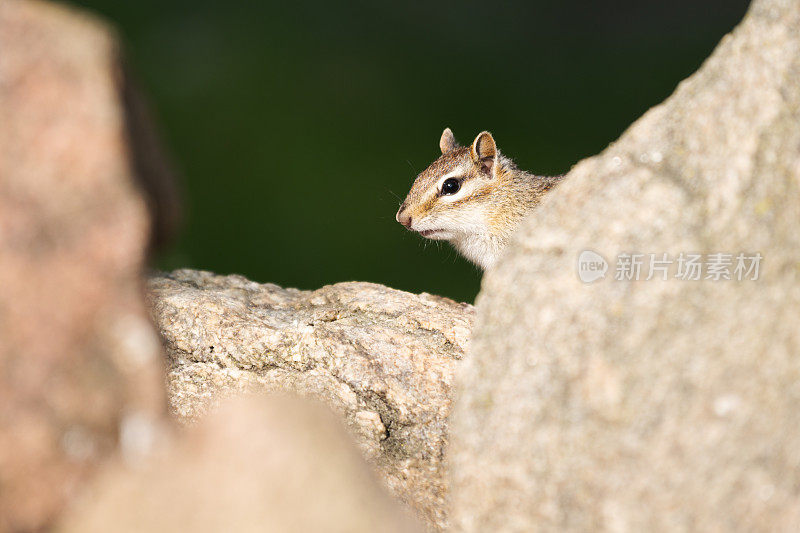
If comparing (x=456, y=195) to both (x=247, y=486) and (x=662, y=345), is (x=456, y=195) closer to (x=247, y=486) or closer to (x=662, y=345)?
(x=662, y=345)

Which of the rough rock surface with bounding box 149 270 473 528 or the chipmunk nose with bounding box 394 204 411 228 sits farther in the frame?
the chipmunk nose with bounding box 394 204 411 228

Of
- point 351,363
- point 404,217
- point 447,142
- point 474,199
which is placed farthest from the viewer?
point 447,142

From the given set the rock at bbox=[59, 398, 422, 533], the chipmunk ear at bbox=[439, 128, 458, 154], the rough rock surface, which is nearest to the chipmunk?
the chipmunk ear at bbox=[439, 128, 458, 154]

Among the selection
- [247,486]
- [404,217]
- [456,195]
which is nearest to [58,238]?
[247,486]

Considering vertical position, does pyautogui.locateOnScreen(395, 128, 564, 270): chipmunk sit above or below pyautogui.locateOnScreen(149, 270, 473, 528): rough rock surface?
above

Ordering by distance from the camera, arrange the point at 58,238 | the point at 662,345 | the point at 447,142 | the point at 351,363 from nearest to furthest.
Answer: the point at 58,238
the point at 662,345
the point at 351,363
the point at 447,142

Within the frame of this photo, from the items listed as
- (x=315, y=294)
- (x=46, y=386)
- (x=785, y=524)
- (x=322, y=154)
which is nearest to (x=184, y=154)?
(x=322, y=154)

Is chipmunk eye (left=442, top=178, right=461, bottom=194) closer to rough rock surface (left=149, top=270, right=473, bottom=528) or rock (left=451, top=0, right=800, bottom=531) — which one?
rough rock surface (left=149, top=270, right=473, bottom=528)
